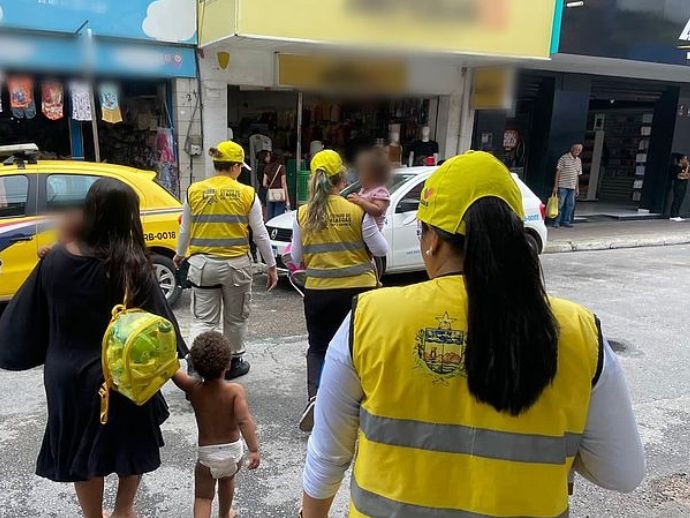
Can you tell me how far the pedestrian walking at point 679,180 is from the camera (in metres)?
15.7

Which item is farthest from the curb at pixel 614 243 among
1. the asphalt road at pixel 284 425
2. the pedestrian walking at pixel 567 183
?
the asphalt road at pixel 284 425

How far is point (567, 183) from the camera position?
13852 mm

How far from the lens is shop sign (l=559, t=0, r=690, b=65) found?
38.9ft

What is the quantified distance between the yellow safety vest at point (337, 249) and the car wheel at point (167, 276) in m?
3.12

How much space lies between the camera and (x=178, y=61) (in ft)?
33.3

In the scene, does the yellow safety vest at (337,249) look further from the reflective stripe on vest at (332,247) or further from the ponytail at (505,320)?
the ponytail at (505,320)

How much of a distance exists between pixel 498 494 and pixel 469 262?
0.50 metres

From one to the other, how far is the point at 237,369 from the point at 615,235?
35.2 feet

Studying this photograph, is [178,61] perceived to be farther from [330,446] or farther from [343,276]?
[330,446]

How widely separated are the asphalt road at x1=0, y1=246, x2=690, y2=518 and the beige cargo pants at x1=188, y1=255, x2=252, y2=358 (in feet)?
1.75

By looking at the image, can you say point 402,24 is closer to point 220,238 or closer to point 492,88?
point 492,88

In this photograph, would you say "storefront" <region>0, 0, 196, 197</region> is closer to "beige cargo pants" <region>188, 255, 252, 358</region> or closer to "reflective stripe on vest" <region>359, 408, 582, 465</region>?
"beige cargo pants" <region>188, 255, 252, 358</region>

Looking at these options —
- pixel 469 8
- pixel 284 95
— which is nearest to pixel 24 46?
pixel 284 95

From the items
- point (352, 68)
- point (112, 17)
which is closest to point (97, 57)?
point (112, 17)
